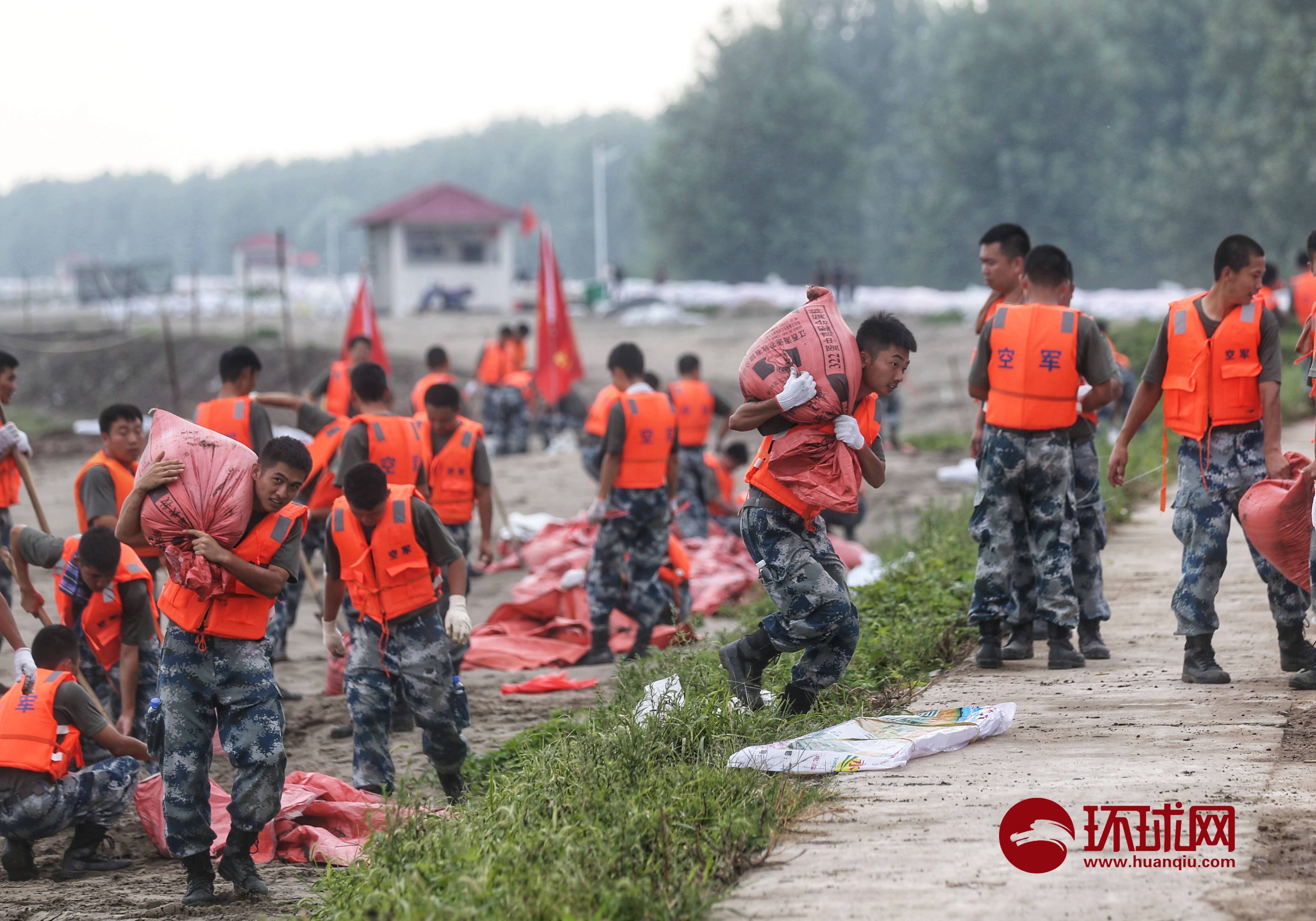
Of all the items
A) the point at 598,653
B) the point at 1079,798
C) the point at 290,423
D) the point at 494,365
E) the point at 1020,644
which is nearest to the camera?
the point at 1079,798

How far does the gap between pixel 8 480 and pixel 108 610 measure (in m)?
1.83

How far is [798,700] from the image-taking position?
5656 mm

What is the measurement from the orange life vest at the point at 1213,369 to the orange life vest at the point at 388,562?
3.54m

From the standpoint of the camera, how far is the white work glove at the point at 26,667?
5.73 metres

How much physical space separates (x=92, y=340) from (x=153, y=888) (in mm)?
37868

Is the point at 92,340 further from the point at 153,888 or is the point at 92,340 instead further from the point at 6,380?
the point at 153,888

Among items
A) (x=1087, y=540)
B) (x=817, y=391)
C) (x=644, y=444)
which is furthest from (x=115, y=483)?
(x=1087, y=540)

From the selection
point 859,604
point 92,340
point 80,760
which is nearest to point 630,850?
point 80,760

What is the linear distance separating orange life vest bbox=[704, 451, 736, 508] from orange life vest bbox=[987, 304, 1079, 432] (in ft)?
20.9

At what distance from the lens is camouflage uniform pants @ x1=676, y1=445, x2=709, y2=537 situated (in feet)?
40.1

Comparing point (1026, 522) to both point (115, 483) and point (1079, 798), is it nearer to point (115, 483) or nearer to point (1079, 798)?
point (1079, 798)

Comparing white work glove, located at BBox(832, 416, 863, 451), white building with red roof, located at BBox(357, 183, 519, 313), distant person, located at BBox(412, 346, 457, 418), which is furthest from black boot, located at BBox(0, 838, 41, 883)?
white building with red roof, located at BBox(357, 183, 519, 313)

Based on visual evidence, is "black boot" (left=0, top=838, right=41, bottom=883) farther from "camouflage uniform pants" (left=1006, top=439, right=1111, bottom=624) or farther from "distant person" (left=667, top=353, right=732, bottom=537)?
"distant person" (left=667, top=353, right=732, bottom=537)

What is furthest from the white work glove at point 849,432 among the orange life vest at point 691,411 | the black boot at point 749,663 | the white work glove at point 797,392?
the orange life vest at point 691,411
